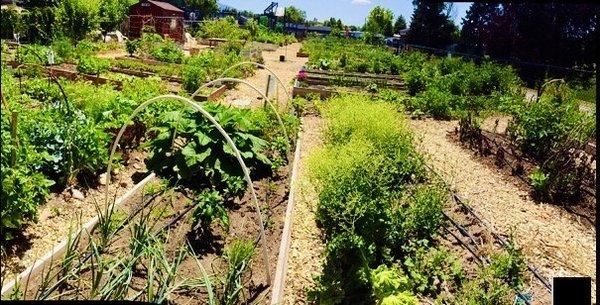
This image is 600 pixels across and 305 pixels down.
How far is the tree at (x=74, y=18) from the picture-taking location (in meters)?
17.5

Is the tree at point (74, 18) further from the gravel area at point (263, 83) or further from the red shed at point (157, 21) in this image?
the red shed at point (157, 21)

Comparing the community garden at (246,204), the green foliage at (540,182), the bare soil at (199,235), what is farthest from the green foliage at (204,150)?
the green foliage at (540,182)

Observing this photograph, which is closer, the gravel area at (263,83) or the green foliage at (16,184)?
the green foliage at (16,184)

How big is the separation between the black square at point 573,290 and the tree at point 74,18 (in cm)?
1995

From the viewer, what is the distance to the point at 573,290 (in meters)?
0.71

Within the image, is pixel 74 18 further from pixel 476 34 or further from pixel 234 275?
pixel 476 34

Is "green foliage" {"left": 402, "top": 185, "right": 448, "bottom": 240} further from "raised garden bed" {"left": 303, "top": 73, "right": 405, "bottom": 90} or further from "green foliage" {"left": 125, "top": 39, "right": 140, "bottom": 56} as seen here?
"green foliage" {"left": 125, "top": 39, "right": 140, "bottom": 56}

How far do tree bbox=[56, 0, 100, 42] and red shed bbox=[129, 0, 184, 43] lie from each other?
39.1 feet

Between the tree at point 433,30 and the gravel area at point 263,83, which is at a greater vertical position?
the tree at point 433,30

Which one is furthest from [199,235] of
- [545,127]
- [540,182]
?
[545,127]

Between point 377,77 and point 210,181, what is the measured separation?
12.0 m

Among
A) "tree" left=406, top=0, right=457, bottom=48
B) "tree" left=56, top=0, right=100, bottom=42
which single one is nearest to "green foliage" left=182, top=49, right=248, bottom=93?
"tree" left=56, top=0, right=100, bottom=42

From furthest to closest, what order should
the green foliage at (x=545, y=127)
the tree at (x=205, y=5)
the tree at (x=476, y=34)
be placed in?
1. the tree at (x=205, y=5)
2. the tree at (x=476, y=34)
3. the green foliage at (x=545, y=127)

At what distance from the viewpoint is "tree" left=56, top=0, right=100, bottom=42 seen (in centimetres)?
1752
